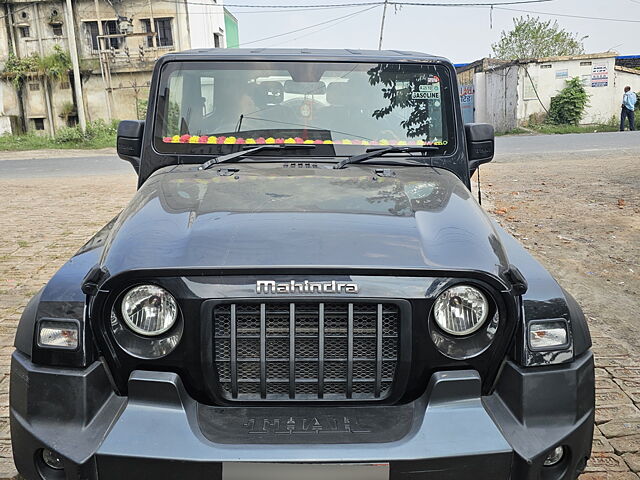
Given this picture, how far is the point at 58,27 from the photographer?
32.1 meters

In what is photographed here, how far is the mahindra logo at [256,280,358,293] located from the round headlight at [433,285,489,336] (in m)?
0.31

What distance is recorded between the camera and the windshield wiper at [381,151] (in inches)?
127

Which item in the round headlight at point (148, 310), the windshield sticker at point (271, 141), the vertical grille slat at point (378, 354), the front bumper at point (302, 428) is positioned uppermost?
the windshield sticker at point (271, 141)

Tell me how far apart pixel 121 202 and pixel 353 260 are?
892 centimetres

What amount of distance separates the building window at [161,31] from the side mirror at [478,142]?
101 feet

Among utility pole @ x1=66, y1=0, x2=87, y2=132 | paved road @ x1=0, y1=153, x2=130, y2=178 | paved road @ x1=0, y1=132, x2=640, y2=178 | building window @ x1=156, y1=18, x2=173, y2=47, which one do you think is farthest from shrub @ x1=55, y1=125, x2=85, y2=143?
building window @ x1=156, y1=18, x2=173, y2=47

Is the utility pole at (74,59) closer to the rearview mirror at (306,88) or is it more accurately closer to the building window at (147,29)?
the building window at (147,29)

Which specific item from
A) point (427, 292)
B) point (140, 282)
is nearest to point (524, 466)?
point (427, 292)

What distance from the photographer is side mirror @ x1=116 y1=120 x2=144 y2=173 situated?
3.61 metres

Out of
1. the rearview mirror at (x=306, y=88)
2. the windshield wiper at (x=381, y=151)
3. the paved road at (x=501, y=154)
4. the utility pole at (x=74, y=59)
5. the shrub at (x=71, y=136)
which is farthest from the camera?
the shrub at (x=71, y=136)

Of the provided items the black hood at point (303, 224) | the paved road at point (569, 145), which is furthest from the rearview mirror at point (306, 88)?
the paved road at point (569, 145)

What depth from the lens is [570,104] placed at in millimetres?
28000

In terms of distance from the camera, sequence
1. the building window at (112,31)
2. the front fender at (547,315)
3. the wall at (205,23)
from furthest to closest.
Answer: the wall at (205,23)
the building window at (112,31)
the front fender at (547,315)

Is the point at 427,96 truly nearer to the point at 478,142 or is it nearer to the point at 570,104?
the point at 478,142
